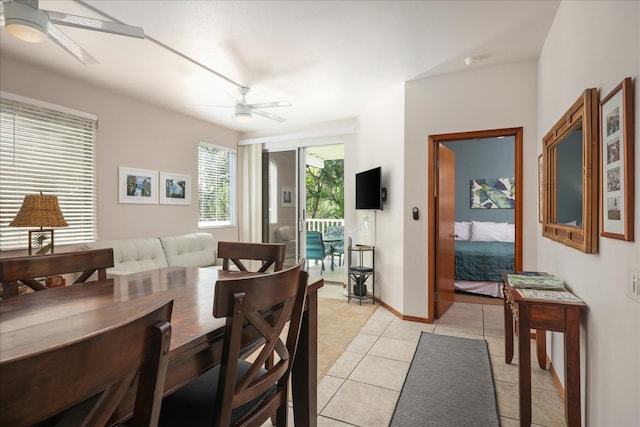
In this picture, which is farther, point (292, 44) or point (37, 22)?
point (292, 44)

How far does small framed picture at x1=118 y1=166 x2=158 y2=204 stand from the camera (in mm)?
3965

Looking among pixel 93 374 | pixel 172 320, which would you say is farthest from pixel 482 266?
pixel 93 374

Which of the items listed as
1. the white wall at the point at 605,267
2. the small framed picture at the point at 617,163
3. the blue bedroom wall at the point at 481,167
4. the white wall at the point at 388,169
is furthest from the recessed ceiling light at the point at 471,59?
the blue bedroom wall at the point at 481,167

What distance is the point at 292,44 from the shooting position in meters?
2.80

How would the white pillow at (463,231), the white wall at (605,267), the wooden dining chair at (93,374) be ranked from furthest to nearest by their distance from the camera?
the white pillow at (463,231) < the white wall at (605,267) < the wooden dining chair at (93,374)

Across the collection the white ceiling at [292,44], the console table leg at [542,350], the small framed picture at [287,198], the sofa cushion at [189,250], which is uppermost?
the white ceiling at [292,44]

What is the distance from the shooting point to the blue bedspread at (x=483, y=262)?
177 inches

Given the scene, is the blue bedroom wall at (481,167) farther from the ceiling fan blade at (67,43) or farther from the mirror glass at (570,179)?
the ceiling fan blade at (67,43)

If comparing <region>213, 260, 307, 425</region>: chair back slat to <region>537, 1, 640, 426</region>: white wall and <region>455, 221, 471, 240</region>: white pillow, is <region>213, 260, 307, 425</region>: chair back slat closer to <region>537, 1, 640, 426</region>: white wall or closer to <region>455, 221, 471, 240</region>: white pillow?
<region>537, 1, 640, 426</region>: white wall

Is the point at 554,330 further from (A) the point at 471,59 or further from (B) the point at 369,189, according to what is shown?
(B) the point at 369,189

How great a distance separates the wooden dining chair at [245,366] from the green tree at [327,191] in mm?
4908

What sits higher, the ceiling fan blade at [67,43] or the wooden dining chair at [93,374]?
the ceiling fan blade at [67,43]

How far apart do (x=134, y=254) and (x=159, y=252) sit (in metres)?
0.32

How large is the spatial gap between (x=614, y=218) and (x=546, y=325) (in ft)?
2.38
